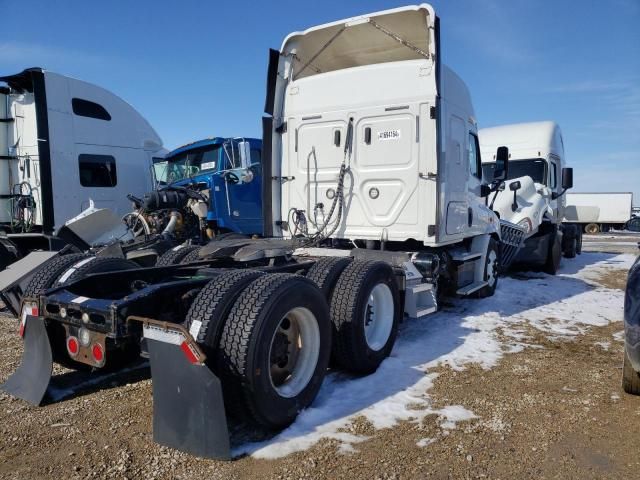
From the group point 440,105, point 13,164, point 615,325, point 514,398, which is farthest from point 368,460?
point 13,164

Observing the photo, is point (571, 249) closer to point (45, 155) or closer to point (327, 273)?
point (327, 273)

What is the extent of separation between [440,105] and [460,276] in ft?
7.93

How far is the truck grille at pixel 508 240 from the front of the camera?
28.3 feet

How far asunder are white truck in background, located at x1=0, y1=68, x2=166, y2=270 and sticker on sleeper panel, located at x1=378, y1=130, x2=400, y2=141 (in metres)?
6.02

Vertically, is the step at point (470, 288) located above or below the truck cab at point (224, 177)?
below

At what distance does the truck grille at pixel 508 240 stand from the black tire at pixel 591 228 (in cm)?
2925

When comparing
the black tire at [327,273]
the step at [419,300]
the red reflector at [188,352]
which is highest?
the black tire at [327,273]

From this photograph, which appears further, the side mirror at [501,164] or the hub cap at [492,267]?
the hub cap at [492,267]

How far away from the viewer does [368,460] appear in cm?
288

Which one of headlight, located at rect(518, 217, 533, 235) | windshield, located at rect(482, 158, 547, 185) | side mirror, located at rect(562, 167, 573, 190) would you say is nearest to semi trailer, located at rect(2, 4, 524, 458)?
headlight, located at rect(518, 217, 533, 235)

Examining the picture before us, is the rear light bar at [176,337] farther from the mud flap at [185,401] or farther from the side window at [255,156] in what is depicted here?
the side window at [255,156]

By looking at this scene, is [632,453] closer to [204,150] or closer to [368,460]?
[368,460]

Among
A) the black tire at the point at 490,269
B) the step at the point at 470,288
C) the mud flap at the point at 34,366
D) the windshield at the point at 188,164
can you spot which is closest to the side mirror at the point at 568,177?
the black tire at the point at 490,269

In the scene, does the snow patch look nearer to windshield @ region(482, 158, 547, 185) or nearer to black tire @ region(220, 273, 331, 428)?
black tire @ region(220, 273, 331, 428)
